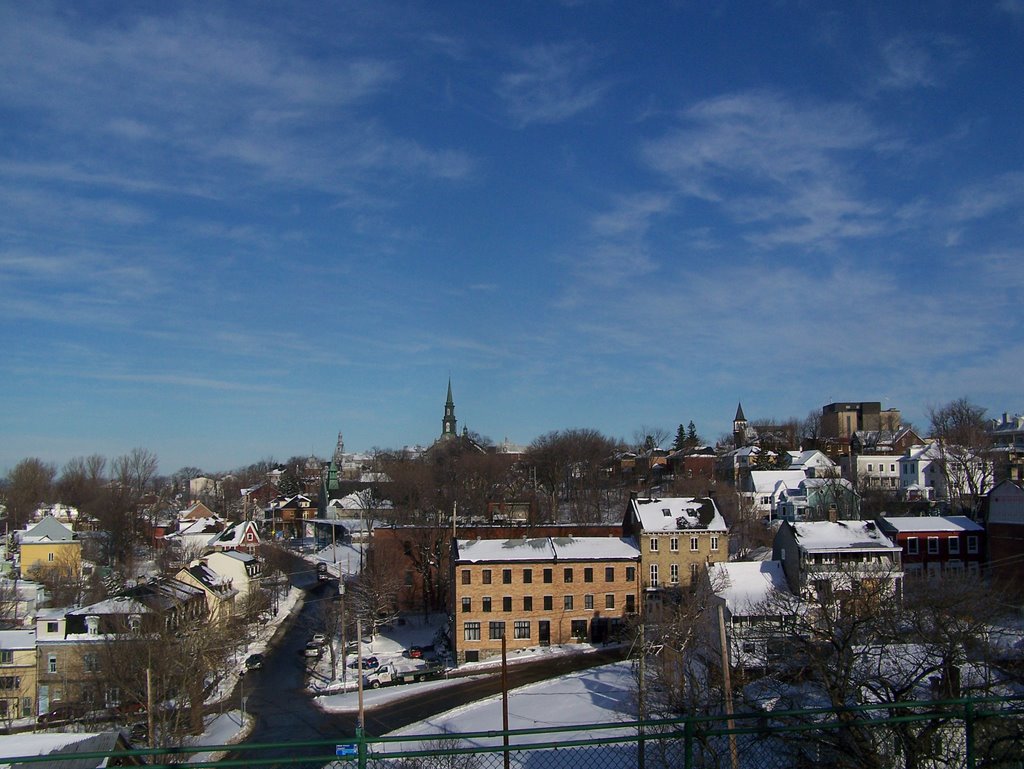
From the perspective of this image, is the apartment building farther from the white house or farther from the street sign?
the street sign

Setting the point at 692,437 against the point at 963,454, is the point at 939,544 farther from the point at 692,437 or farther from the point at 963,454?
the point at 692,437

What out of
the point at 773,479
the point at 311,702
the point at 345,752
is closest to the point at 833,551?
the point at 311,702

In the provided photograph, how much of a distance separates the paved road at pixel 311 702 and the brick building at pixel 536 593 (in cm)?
235

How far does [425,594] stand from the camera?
143 ft

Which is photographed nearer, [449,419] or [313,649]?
[313,649]

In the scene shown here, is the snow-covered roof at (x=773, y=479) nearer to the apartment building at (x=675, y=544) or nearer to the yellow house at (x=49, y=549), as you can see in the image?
the apartment building at (x=675, y=544)

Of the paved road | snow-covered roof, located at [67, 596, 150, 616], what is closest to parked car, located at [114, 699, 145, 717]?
the paved road

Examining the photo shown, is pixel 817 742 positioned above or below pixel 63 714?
above

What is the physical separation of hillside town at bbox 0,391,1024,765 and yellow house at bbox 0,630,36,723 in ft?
0.23

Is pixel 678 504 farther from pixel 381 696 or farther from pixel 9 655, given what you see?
pixel 9 655

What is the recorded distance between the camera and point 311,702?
94.7ft

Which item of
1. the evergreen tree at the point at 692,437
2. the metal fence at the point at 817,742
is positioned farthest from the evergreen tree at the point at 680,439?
the metal fence at the point at 817,742

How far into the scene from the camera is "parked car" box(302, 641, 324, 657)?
35562mm

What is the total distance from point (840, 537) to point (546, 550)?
12.5 metres
